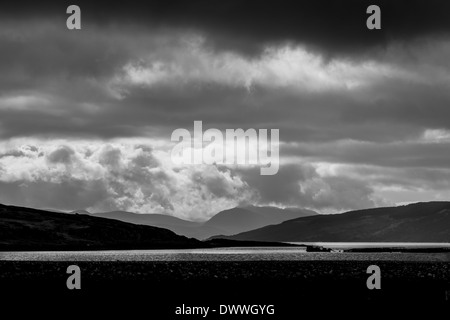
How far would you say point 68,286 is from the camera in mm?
68688

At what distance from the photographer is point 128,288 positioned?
7012 centimetres

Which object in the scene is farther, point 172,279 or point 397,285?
point 172,279

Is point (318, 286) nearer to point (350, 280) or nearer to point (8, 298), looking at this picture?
point (350, 280)

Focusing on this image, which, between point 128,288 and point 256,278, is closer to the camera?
point 128,288

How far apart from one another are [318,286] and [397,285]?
8.36 metres
